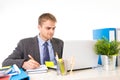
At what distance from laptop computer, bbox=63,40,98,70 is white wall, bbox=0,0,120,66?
3.20 feet

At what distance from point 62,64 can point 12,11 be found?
1.42m

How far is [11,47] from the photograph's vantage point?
2.36 metres

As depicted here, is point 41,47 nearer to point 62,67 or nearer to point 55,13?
point 55,13

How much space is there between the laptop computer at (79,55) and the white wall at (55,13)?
38.4 inches

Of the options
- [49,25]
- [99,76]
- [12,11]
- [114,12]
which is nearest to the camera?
[99,76]

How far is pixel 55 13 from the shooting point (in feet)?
7.93

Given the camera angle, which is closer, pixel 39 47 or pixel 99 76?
pixel 99 76

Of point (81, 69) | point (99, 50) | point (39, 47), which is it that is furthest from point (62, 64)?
point (39, 47)

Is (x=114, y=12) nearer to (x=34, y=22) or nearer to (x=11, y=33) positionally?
(x=34, y=22)

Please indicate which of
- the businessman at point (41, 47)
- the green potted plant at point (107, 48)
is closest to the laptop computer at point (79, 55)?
the green potted plant at point (107, 48)

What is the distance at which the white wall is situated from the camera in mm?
2322

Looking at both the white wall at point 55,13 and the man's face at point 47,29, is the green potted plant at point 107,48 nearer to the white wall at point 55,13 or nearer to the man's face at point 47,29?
the man's face at point 47,29

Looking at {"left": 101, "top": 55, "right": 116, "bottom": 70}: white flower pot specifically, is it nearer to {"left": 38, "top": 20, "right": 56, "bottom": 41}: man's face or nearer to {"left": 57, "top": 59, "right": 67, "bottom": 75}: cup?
{"left": 57, "top": 59, "right": 67, "bottom": 75}: cup

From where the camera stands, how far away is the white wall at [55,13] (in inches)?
91.4
